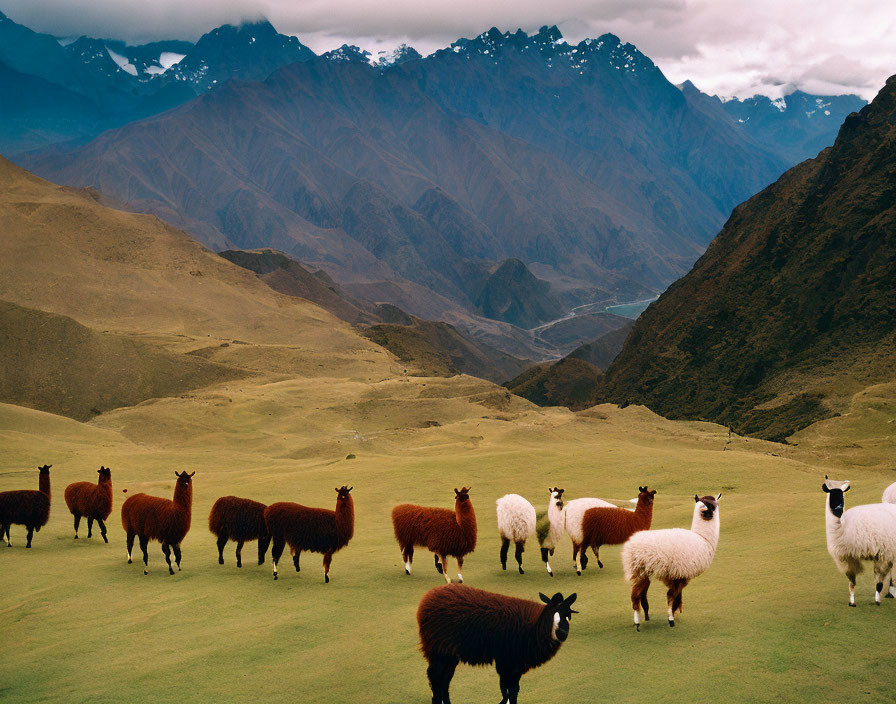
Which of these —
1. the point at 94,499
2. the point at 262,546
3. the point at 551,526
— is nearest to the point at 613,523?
the point at 551,526

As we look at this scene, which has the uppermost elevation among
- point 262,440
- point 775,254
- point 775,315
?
point 775,254

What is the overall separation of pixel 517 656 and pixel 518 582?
600 centimetres

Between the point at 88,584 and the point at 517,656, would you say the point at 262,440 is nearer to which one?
the point at 88,584

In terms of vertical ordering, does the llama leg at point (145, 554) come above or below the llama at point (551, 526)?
below

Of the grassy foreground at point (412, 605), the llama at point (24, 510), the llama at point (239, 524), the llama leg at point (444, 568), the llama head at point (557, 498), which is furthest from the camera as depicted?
the llama at point (24, 510)

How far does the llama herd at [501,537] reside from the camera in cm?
845

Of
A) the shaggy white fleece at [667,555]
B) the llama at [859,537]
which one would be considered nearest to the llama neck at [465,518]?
the shaggy white fleece at [667,555]

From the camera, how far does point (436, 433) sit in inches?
1613

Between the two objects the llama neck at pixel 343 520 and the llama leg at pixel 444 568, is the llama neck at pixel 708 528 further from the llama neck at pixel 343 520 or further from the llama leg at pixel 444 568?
the llama neck at pixel 343 520

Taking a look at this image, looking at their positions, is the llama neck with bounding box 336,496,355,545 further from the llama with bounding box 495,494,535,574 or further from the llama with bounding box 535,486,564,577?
the llama with bounding box 535,486,564,577

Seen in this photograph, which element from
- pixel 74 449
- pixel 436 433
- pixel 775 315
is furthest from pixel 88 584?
pixel 775 315

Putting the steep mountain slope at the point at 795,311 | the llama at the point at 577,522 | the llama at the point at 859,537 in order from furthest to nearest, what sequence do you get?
the steep mountain slope at the point at 795,311 → the llama at the point at 577,522 → the llama at the point at 859,537

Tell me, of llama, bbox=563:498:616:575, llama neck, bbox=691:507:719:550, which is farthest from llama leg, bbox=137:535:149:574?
llama neck, bbox=691:507:719:550

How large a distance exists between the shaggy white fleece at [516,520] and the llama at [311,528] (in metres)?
3.06
